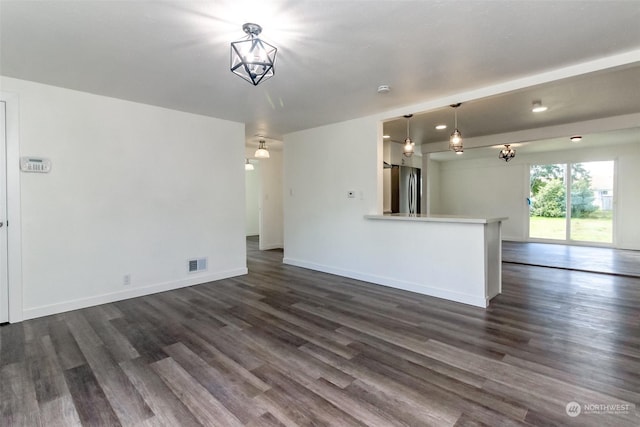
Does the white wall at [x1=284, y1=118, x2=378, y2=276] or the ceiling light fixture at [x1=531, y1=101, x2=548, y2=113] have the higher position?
the ceiling light fixture at [x1=531, y1=101, x2=548, y2=113]

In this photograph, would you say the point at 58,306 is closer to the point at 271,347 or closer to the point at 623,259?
the point at 271,347

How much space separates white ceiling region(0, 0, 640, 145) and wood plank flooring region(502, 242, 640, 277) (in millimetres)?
4003

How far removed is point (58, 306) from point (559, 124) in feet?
25.4

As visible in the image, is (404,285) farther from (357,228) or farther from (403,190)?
(403,190)

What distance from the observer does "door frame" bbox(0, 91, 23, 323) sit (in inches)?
120

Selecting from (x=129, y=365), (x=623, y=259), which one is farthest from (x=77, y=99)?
(x=623, y=259)

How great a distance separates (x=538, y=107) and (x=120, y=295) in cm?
608

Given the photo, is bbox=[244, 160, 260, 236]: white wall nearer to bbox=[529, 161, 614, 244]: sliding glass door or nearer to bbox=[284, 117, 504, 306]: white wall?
bbox=[284, 117, 504, 306]: white wall

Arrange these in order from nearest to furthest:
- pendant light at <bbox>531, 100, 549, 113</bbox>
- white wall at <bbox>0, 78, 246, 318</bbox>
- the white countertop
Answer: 1. white wall at <bbox>0, 78, 246, 318</bbox>
2. the white countertop
3. pendant light at <bbox>531, 100, 549, 113</bbox>

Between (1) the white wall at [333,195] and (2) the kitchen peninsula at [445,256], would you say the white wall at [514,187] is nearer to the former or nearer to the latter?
(2) the kitchen peninsula at [445,256]

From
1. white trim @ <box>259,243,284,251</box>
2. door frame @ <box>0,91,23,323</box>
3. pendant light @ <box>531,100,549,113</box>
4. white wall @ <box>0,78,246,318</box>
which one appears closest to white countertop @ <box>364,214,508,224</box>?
pendant light @ <box>531,100,549,113</box>

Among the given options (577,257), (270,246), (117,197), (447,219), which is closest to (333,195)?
(447,219)

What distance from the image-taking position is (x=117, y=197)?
371 centimetres

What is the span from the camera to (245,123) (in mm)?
4879
